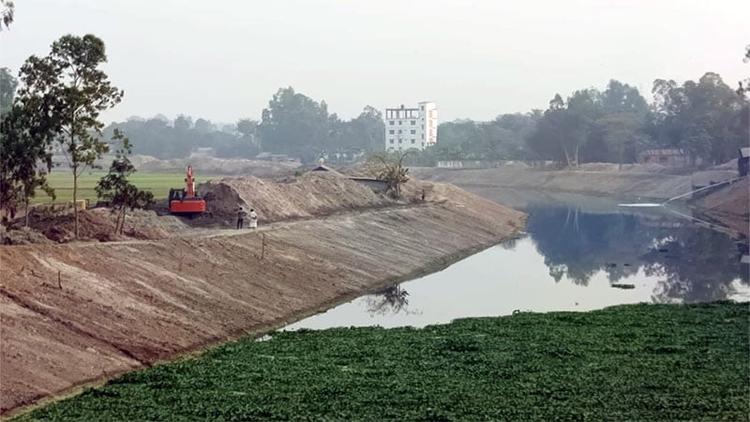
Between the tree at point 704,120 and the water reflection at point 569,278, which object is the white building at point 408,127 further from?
the water reflection at point 569,278

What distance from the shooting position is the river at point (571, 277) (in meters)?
31.4

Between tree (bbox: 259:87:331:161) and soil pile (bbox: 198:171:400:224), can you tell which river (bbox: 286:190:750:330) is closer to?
soil pile (bbox: 198:171:400:224)

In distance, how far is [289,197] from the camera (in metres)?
52.4

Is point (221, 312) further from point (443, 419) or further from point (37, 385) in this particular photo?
point (443, 419)

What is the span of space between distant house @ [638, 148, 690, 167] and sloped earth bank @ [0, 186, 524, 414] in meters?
64.6

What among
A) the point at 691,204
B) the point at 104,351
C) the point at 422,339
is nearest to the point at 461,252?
the point at 422,339

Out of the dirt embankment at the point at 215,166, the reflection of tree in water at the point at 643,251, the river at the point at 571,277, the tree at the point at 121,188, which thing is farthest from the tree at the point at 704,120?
the tree at the point at 121,188

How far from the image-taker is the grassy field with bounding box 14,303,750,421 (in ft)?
52.0

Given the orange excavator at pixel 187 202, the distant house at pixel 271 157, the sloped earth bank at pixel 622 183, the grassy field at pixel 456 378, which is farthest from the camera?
the distant house at pixel 271 157

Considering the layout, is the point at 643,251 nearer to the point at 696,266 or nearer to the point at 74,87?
the point at 696,266

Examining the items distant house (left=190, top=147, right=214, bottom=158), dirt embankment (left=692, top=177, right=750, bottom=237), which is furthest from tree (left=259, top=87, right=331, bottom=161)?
dirt embankment (left=692, top=177, right=750, bottom=237)

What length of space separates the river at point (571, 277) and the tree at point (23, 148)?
30.2ft

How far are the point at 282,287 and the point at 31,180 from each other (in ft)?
27.1

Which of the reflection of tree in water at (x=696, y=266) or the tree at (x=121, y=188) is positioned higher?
the tree at (x=121, y=188)
